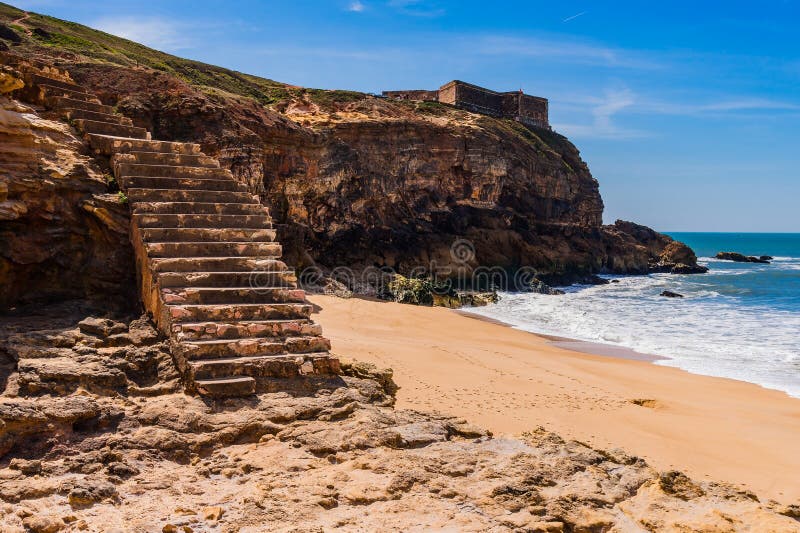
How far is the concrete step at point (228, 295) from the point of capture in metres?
5.75

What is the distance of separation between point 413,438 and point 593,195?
39762mm

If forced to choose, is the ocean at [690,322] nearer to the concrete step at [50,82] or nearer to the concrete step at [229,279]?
the concrete step at [229,279]

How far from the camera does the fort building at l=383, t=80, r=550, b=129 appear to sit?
39.9m

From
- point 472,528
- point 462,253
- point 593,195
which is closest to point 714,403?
point 472,528

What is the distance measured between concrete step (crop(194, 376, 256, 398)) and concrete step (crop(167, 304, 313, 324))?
2.61 feet

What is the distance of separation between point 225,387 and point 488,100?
135 feet

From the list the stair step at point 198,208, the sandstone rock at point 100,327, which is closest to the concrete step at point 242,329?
the sandstone rock at point 100,327

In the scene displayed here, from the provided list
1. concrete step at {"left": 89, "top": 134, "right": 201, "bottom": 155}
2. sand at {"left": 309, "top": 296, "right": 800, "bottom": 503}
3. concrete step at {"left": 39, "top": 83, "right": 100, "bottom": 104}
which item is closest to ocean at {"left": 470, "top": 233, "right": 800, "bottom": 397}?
sand at {"left": 309, "top": 296, "right": 800, "bottom": 503}

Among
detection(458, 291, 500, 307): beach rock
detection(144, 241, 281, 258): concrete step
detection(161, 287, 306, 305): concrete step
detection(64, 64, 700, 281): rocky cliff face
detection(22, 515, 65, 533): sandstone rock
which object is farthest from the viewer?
detection(458, 291, 500, 307): beach rock

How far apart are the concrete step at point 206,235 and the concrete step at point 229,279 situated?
0.63m

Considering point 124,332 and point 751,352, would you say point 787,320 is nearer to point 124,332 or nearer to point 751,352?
point 751,352

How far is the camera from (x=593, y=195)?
135ft

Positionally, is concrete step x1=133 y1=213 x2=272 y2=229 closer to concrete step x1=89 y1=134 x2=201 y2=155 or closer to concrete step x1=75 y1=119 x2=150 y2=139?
concrete step x1=89 y1=134 x2=201 y2=155

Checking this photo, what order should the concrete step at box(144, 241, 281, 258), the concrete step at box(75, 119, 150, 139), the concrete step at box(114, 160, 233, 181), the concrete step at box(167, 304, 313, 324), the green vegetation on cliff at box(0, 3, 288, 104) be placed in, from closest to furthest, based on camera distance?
the concrete step at box(167, 304, 313, 324), the concrete step at box(144, 241, 281, 258), the concrete step at box(114, 160, 233, 181), the concrete step at box(75, 119, 150, 139), the green vegetation on cliff at box(0, 3, 288, 104)
